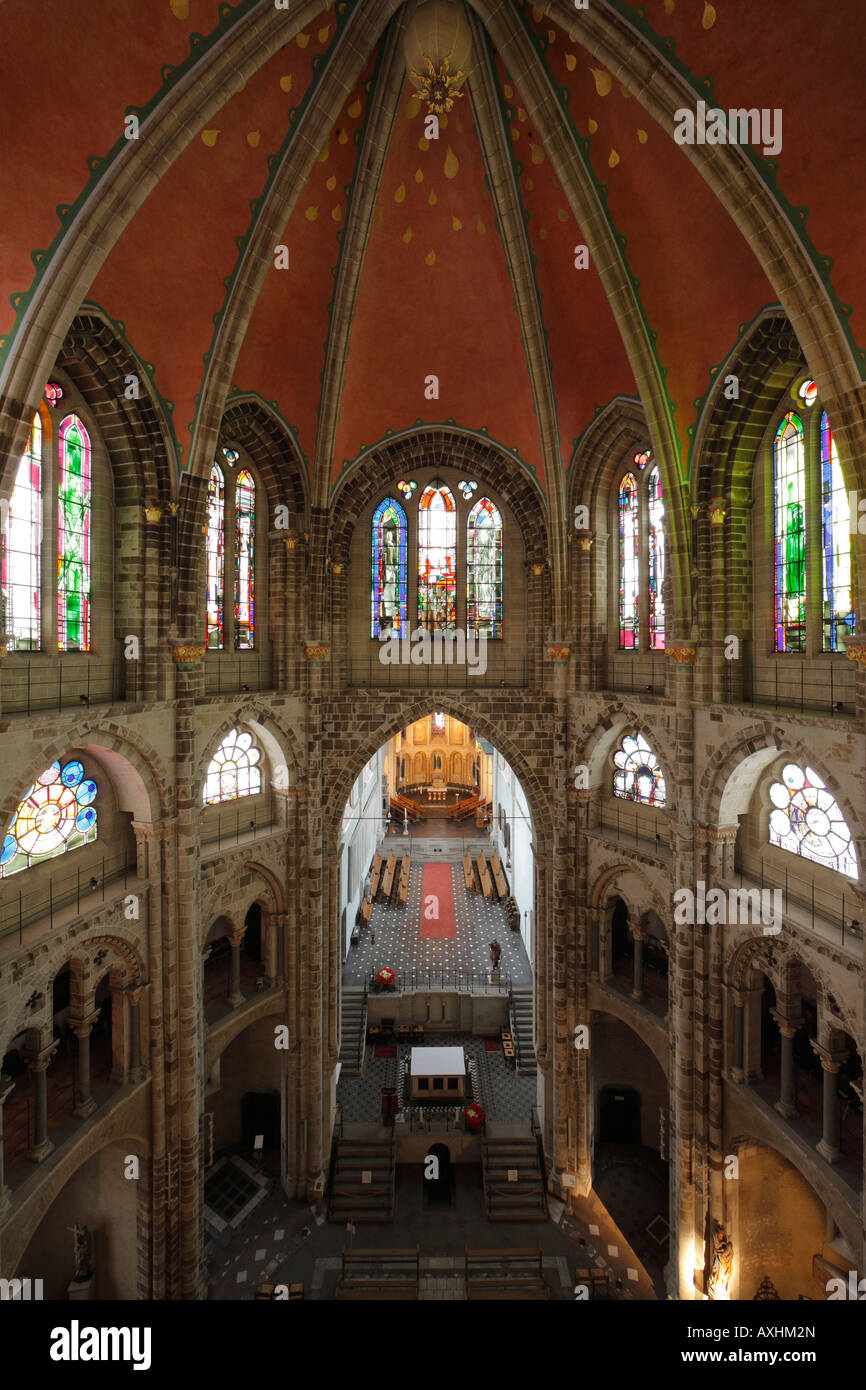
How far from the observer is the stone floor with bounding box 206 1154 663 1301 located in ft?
49.8

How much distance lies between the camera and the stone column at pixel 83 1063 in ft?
40.6

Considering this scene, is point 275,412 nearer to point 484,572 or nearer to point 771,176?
point 484,572

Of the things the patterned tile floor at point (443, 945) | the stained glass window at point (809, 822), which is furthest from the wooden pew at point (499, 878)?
the stained glass window at point (809, 822)

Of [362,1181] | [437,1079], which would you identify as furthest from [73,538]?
[437,1079]

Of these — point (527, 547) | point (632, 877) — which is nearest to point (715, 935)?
point (632, 877)

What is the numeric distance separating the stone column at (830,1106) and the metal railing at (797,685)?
5.46 m

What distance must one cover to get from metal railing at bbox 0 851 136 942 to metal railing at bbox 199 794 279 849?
2089mm

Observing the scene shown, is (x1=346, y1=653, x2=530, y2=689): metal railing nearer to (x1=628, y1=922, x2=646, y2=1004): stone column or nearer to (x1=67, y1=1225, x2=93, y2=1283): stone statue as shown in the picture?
(x1=628, y1=922, x2=646, y2=1004): stone column

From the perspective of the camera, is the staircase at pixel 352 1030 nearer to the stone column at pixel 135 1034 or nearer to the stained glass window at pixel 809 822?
the stone column at pixel 135 1034

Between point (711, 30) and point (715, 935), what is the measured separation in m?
13.9

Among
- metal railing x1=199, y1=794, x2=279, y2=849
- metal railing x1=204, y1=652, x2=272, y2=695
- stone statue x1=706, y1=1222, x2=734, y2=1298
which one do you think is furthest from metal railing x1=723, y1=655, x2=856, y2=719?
metal railing x1=199, y1=794, x2=279, y2=849

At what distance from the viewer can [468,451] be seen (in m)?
18.2

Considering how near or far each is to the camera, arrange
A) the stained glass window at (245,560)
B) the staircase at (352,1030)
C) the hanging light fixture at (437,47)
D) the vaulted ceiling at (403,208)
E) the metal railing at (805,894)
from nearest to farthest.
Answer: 1. the vaulted ceiling at (403,208)
2. the hanging light fixture at (437,47)
3. the metal railing at (805,894)
4. the stained glass window at (245,560)
5. the staircase at (352,1030)

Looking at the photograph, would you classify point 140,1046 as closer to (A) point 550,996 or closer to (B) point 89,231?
(A) point 550,996
